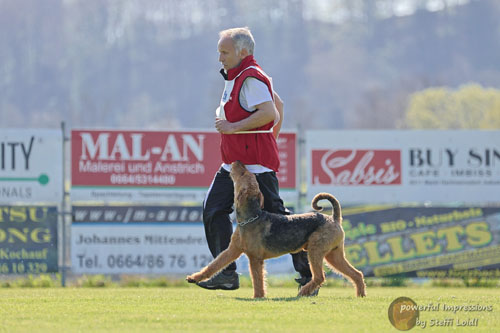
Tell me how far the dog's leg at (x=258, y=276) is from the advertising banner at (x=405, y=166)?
5.50 m

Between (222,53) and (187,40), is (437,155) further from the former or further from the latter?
(187,40)

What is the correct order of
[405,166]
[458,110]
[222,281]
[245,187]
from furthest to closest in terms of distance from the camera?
[458,110], [405,166], [222,281], [245,187]

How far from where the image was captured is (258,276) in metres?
7.34

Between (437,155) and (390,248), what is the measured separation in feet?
5.21

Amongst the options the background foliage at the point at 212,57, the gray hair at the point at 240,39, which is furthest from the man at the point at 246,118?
the background foliage at the point at 212,57

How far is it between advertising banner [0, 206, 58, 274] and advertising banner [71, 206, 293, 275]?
304mm

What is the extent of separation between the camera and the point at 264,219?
7285 millimetres

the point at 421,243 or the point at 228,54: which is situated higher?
the point at 228,54

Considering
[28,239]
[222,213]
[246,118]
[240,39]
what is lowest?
[28,239]

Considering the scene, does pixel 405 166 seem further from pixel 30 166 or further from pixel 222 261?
pixel 222 261

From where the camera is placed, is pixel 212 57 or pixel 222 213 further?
pixel 212 57

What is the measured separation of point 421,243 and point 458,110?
5027cm

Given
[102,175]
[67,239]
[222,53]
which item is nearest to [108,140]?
[102,175]

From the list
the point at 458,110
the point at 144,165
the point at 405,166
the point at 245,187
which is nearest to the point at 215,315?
the point at 245,187
